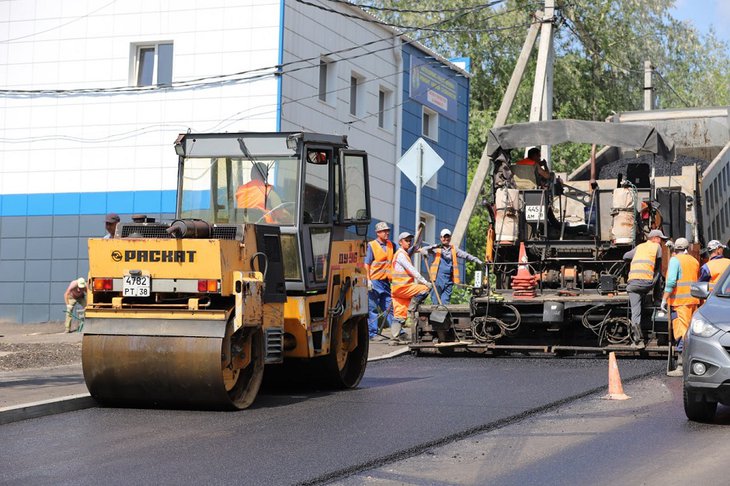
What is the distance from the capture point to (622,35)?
41844 millimetres

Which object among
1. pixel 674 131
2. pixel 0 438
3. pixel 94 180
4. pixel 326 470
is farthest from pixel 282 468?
pixel 674 131

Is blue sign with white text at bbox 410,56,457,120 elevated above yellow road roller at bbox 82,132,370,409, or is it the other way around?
blue sign with white text at bbox 410,56,457,120

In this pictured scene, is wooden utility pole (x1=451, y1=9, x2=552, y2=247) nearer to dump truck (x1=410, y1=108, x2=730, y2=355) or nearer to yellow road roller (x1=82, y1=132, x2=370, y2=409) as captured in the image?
dump truck (x1=410, y1=108, x2=730, y2=355)

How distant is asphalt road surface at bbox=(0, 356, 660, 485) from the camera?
7141 mm

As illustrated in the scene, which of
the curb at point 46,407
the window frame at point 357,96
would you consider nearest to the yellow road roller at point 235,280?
the curb at point 46,407

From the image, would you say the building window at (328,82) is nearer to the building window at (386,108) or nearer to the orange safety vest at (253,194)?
Result: the building window at (386,108)

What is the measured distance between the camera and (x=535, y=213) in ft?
52.7

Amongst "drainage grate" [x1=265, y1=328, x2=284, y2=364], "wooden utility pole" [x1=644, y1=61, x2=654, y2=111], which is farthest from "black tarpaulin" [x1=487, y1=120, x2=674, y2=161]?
"wooden utility pole" [x1=644, y1=61, x2=654, y2=111]

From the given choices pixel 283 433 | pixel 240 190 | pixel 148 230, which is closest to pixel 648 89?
pixel 240 190

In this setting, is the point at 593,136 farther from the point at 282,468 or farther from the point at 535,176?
the point at 282,468

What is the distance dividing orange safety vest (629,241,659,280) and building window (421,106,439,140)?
12.7 metres

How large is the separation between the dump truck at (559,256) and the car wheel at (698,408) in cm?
514

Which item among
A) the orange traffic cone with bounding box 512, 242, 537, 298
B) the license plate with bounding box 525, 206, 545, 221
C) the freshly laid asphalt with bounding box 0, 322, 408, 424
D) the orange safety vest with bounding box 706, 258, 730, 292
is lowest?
the freshly laid asphalt with bounding box 0, 322, 408, 424

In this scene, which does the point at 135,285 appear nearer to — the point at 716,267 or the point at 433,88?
the point at 716,267
